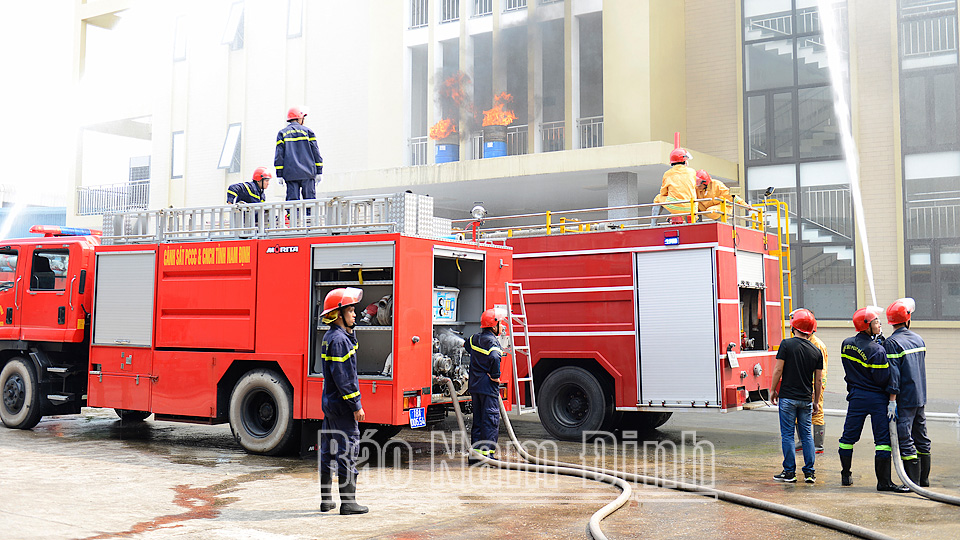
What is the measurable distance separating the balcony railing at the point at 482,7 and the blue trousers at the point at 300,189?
11.9 m

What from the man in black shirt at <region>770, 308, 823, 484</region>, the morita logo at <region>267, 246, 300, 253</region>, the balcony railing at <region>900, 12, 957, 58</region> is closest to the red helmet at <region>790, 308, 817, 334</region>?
the man in black shirt at <region>770, 308, 823, 484</region>

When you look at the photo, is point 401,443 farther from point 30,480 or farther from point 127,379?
point 30,480

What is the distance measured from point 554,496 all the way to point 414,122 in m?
17.1

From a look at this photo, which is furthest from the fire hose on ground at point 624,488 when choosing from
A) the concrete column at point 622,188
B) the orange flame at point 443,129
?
the orange flame at point 443,129

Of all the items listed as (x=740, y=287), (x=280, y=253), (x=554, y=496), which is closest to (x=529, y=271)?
(x=740, y=287)

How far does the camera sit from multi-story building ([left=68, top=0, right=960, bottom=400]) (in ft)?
58.0

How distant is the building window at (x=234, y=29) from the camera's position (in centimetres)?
2756

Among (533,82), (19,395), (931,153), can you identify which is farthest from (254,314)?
(931,153)

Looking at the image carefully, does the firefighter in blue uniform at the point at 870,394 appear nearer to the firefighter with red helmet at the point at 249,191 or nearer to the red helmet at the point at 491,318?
the red helmet at the point at 491,318

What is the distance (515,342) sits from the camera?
38.2ft

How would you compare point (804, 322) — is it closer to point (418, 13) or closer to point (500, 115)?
point (500, 115)

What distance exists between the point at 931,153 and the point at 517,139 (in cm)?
900

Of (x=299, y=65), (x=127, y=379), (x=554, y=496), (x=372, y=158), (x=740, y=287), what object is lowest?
(x=554, y=496)

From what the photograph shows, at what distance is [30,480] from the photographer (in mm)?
8281
